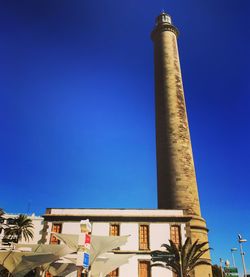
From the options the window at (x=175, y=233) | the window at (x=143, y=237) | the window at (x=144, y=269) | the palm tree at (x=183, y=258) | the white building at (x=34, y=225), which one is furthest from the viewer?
the white building at (x=34, y=225)

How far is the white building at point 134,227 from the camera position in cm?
2545

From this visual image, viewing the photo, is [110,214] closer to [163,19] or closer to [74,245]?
[74,245]

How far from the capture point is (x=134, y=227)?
1065 inches

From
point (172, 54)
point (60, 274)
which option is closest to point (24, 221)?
point (60, 274)

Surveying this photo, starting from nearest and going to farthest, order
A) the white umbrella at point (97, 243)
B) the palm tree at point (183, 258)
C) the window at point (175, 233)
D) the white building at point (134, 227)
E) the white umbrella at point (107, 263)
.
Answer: the white umbrella at point (97, 243) < the palm tree at point (183, 258) < the white umbrella at point (107, 263) < the white building at point (134, 227) < the window at point (175, 233)

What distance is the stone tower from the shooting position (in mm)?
29844

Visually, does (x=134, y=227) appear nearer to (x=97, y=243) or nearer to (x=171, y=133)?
(x=97, y=243)

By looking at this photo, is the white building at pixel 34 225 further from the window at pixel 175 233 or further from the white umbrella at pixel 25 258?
the window at pixel 175 233

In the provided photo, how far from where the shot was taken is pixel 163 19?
4447 centimetres

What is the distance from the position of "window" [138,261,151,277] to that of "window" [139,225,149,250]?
3.95ft

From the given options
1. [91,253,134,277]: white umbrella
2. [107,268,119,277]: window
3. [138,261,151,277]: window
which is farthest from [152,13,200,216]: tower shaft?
[91,253,134,277]: white umbrella

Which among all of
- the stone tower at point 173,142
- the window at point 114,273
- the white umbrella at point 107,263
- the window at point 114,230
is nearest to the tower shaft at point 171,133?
the stone tower at point 173,142

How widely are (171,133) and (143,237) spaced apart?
488 inches

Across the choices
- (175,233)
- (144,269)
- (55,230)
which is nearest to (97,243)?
(144,269)
